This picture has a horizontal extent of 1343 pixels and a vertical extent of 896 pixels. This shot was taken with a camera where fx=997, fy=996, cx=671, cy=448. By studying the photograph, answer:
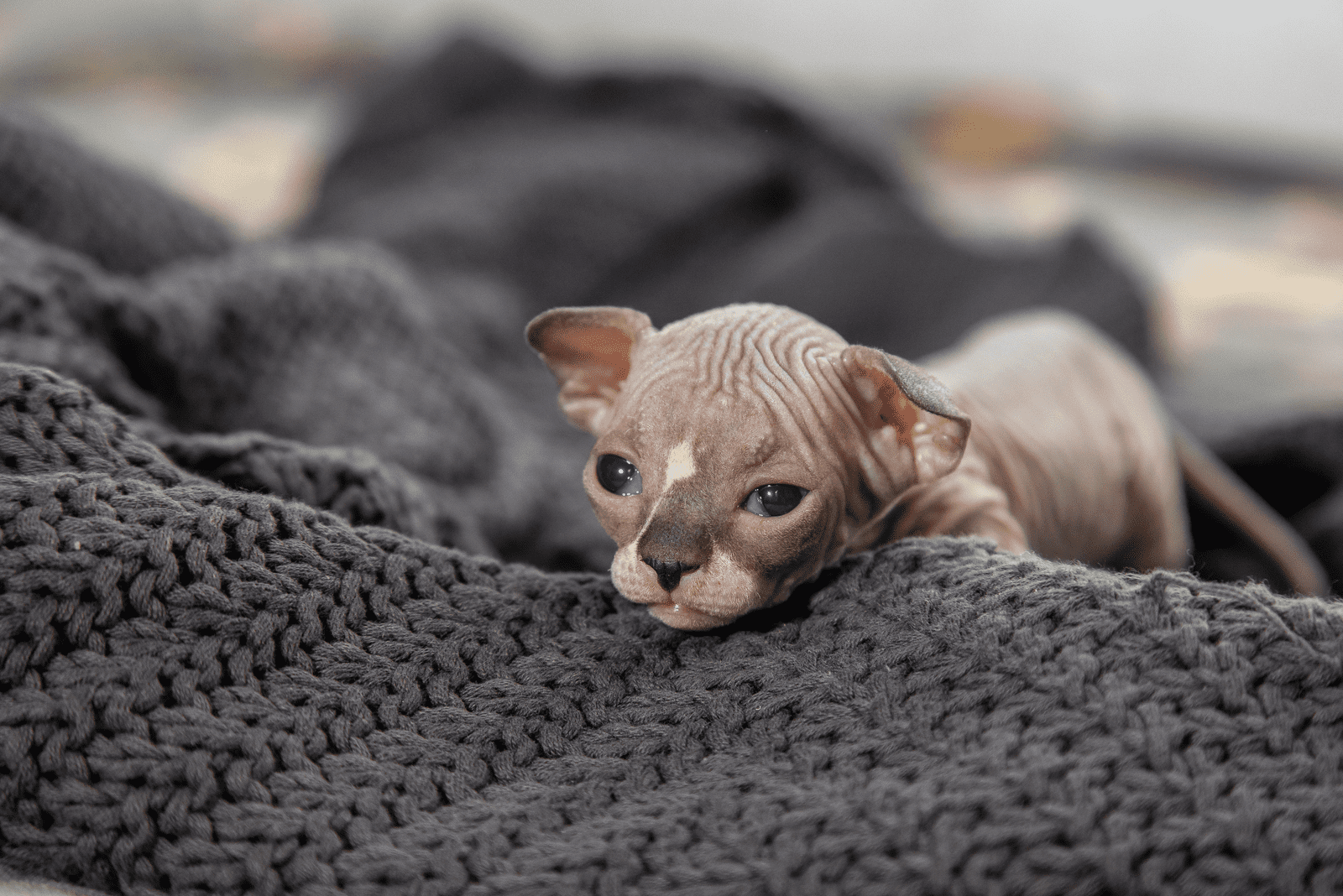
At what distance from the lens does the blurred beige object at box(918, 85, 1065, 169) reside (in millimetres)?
2020

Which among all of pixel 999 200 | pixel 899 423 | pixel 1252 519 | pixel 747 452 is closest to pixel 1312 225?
pixel 999 200

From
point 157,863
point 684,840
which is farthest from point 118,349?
point 684,840

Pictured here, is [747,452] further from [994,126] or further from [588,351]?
[994,126]

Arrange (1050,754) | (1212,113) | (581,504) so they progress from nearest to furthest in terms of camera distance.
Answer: (1050,754) → (581,504) → (1212,113)

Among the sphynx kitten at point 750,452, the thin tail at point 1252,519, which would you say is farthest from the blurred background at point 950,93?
the sphynx kitten at point 750,452

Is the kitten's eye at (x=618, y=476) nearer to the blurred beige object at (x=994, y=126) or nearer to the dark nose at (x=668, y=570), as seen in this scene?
the dark nose at (x=668, y=570)

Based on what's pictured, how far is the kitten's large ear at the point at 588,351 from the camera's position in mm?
649

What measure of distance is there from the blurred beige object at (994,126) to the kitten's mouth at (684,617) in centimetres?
174

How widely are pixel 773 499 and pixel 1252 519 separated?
2.50ft

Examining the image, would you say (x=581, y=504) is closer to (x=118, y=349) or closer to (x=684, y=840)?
(x=118, y=349)

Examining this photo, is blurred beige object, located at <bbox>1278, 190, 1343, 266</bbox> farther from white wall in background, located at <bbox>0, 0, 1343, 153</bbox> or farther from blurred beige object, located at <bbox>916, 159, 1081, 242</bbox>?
blurred beige object, located at <bbox>916, 159, 1081, 242</bbox>

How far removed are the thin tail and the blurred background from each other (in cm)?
58

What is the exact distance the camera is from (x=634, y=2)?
2.17m

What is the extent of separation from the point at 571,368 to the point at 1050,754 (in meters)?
0.38
